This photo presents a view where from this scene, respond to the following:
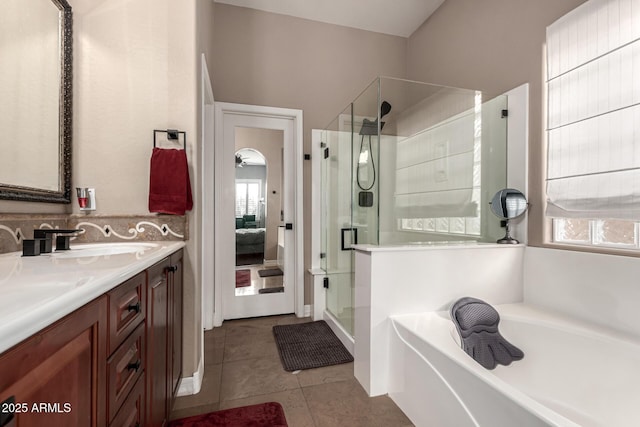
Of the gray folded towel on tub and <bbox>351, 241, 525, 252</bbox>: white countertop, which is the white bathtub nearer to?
the gray folded towel on tub

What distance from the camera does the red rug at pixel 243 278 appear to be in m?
2.97

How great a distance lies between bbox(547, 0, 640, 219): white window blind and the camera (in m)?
1.42

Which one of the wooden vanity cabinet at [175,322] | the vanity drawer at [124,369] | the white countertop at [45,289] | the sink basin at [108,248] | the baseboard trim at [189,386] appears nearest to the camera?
the white countertop at [45,289]

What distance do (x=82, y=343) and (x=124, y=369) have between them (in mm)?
307

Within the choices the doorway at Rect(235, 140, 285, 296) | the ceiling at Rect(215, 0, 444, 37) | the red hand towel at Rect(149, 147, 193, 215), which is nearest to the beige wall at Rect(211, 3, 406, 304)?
the ceiling at Rect(215, 0, 444, 37)

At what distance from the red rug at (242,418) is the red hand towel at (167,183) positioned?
1.10m

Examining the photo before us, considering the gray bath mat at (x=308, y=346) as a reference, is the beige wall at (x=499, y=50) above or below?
above

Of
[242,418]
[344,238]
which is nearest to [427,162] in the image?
[344,238]

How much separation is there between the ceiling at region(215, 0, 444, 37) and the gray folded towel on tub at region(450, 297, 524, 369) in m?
2.83

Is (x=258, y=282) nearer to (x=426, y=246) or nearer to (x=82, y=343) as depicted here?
(x=426, y=246)

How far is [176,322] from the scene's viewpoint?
1572 millimetres

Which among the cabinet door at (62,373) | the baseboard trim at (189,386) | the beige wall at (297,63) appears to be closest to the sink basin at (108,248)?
the cabinet door at (62,373)

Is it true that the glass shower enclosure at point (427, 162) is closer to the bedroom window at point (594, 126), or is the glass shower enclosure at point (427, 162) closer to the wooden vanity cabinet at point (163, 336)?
the bedroom window at point (594, 126)

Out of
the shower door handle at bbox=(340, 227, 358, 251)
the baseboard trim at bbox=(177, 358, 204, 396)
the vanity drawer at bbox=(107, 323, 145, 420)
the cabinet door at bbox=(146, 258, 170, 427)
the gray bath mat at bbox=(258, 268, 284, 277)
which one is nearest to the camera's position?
the vanity drawer at bbox=(107, 323, 145, 420)
